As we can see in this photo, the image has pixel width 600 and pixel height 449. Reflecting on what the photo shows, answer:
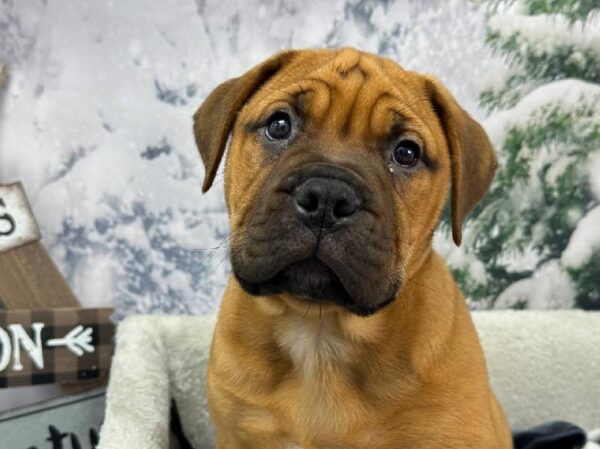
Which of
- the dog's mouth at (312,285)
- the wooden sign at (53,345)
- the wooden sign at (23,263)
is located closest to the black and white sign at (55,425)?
the wooden sign at (53,345)

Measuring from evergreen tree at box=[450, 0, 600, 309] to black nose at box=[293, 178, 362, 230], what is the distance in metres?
2.11

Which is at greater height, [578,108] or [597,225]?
[578,108]

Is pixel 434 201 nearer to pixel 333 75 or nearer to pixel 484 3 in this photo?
pixel 333 75

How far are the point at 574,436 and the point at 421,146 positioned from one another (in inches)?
60.8

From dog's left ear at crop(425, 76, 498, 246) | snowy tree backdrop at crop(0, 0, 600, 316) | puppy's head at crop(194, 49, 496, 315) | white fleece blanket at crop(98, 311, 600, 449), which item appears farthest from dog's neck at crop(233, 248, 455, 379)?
snowy tree backdrop at crop(0, 0, 600, 316)

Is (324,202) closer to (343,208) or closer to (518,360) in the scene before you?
(343,208)

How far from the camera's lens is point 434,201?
7.28ft

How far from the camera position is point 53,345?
10.4 feet

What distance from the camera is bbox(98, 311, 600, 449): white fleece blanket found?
323 cm

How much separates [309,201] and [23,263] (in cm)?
197

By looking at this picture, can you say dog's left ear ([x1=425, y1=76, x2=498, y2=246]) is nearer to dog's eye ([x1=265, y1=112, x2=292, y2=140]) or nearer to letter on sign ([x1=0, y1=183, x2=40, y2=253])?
dog's eye ([x1=265, y1=112, x2=292, y2=140])

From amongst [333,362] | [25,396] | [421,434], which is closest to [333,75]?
[333,362]

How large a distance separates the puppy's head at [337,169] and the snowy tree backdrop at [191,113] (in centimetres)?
120

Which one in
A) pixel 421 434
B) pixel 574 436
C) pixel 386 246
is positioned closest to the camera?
pixel 386 246
